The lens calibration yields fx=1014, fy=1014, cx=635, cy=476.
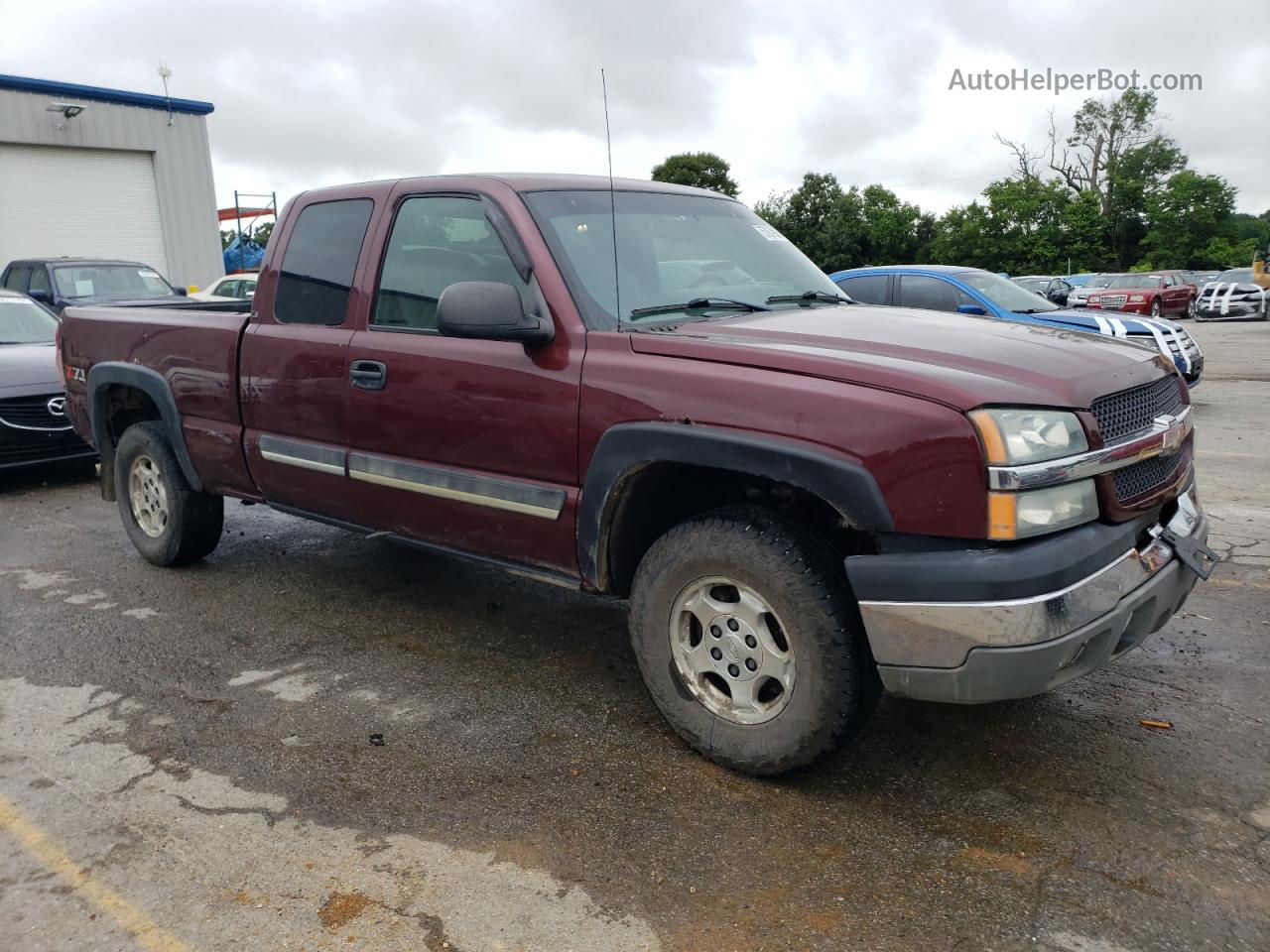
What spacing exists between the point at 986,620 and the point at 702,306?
1.59m

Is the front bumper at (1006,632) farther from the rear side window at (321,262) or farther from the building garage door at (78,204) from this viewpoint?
the building garage door at (78,204)

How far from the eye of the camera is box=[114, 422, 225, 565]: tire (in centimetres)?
527

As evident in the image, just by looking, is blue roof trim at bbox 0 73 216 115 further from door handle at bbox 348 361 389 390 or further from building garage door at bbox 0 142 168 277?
door handle at bbox 348 361 389 390

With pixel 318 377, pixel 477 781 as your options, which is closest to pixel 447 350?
pixel 318 377

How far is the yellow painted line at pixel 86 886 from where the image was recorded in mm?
2445

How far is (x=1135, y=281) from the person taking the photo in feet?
93.9

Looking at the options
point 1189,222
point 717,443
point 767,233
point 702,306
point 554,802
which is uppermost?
point 1189,222

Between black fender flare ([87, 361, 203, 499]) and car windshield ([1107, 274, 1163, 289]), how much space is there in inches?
1104

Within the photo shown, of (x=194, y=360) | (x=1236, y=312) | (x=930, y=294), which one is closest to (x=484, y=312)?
(x=194, y=360)

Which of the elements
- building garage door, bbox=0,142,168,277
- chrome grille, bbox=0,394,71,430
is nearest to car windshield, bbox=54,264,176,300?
chrome grille, bbox=0,394,71,430

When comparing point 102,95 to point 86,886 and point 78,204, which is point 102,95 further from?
point 86,886

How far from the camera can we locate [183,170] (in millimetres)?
23781

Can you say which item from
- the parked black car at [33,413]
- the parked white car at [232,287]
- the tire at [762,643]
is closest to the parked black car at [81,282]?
the parked white car at [232,287]

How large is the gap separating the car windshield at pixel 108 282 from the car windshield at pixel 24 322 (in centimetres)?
451
